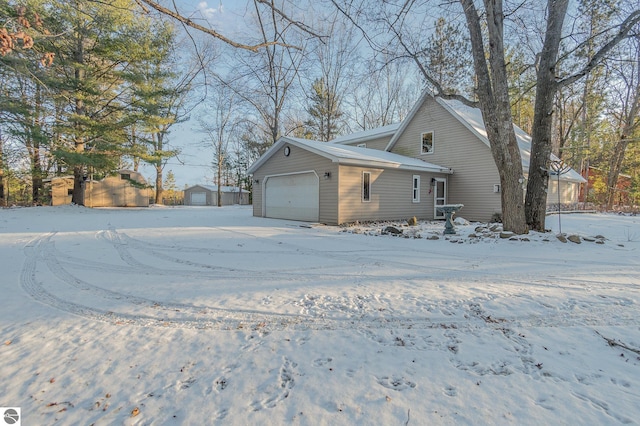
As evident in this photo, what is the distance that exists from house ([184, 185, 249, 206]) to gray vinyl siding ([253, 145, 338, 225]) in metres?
22.7

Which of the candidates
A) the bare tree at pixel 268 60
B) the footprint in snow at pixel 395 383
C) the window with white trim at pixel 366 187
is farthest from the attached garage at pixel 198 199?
the footprint in snow at pixel 395 383

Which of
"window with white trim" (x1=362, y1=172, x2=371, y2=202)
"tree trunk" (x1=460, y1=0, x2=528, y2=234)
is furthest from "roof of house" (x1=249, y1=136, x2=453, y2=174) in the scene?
"tree trunk" (x1=460, y1=0, x2=528, y2=234)

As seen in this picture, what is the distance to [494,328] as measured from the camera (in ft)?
8.93

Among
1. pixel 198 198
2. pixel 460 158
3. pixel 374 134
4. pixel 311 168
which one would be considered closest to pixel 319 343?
pixel 311 168

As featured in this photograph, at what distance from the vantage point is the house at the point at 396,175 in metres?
11.7

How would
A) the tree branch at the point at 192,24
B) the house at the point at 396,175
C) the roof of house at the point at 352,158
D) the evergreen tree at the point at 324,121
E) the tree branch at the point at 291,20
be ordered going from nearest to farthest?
the tree branch at the point at 192,24 < the tree branch at the point at 291,20 < the roof of house at the point at 352,158 < the house at the point at 396,175 < the evergreen tree at the point at 324,121

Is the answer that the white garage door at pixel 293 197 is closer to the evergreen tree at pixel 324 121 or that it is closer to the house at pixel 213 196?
the evergreen tree at pixel 324 121

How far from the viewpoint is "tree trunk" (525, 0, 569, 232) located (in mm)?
7625

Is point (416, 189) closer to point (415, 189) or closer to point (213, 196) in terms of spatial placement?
point (415, 189)

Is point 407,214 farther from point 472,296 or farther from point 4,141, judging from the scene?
point 4,141

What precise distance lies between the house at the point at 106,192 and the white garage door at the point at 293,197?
1175 cm

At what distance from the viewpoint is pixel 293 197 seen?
13562mm

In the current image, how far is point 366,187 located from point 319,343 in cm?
1006

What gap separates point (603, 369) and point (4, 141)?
25339 mm
